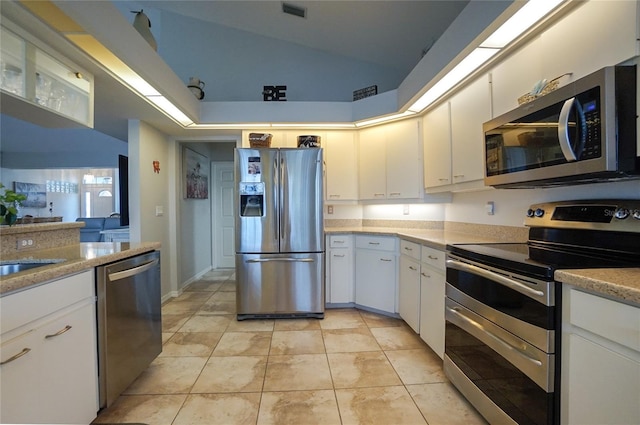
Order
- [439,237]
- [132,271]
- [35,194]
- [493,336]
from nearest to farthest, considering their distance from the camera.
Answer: [493,336], [132,271], [439,237], [35,194]

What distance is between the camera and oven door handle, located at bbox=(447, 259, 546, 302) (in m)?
1.18

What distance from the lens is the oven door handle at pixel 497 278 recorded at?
3.88 feet

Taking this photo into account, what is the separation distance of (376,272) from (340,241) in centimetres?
53

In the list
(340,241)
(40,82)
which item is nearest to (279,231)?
(340,241)

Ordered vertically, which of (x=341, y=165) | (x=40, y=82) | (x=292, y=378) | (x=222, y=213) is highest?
(x=40, y=82)

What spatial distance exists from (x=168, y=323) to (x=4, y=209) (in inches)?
70.9

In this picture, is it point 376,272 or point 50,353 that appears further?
point 376,272

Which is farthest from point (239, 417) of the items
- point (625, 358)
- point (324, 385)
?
point (625, 358)

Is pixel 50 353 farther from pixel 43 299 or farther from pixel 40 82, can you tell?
pixel 40 82

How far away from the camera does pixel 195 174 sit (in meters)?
4.57

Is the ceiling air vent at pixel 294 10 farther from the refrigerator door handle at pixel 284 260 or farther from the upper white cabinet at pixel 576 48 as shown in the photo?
the refrigerator door handle at pixel 284 260

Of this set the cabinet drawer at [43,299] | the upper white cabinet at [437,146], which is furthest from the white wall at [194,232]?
the upper white cabinet at [437,146]

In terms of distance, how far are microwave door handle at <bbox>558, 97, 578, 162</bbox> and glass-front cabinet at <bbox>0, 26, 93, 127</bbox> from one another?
103 inches

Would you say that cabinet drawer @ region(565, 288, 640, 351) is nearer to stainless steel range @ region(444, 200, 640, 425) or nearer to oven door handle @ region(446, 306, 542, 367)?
stainless steel range @ region(444, 200, 640, 425)
